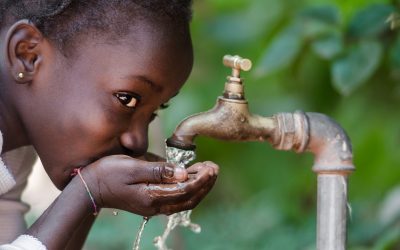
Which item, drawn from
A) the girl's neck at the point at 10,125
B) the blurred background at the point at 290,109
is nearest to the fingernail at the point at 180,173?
the girl's neck at the point at 10,125

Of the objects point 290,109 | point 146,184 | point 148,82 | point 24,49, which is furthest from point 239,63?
point 290,109

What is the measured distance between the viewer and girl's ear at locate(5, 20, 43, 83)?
1.74m

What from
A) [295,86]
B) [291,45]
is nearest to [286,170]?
[295,86]

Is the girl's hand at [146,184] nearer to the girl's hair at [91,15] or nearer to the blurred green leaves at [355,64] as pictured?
the girl's hair at [91,15]

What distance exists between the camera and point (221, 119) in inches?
67.1

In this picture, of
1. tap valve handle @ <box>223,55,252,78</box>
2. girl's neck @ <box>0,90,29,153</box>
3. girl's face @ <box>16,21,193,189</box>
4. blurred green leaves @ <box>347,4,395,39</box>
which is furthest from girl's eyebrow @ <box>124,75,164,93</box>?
blurred green leaves @ <box>347,4,395,39</box>

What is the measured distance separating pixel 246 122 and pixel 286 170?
1252 millimetres

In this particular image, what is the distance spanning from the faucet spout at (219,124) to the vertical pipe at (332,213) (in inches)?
6.3

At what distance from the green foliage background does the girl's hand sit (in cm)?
61

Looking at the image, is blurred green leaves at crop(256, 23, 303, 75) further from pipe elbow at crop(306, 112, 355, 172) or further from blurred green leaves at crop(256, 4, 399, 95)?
pipe elbow at crop(306, 112, 355, 172)

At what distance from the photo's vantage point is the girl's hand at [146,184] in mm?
1572

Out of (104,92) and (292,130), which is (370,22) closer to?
(292,130)

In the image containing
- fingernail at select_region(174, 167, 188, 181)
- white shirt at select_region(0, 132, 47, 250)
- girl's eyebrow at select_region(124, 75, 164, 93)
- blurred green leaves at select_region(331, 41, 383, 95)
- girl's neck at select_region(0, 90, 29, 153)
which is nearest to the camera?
fingernail at select_region(174, 167, 188, 181)

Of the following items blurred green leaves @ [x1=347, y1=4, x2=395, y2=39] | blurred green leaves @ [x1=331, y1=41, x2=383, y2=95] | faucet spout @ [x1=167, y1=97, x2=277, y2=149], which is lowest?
faucet spout @ [x1=167, y1=97, x2=277, y2=149]
